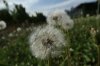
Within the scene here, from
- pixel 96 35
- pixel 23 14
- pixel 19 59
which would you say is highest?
pixel 23 14

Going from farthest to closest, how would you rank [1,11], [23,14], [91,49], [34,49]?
[1,11], [23,14], [91,49], [34,49]

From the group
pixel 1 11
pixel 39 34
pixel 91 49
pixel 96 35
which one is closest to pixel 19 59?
pixel 91 49

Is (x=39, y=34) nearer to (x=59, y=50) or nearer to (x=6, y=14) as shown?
(x=59, y=50)

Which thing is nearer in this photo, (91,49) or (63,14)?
(63,14)

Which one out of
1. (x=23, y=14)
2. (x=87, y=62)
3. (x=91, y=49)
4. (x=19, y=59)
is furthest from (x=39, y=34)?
(x=23, y=14)

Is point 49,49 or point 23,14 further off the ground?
point 23,14

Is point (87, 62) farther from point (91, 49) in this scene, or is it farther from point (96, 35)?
point (96, 35)

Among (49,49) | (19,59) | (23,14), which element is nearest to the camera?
(49,49)
